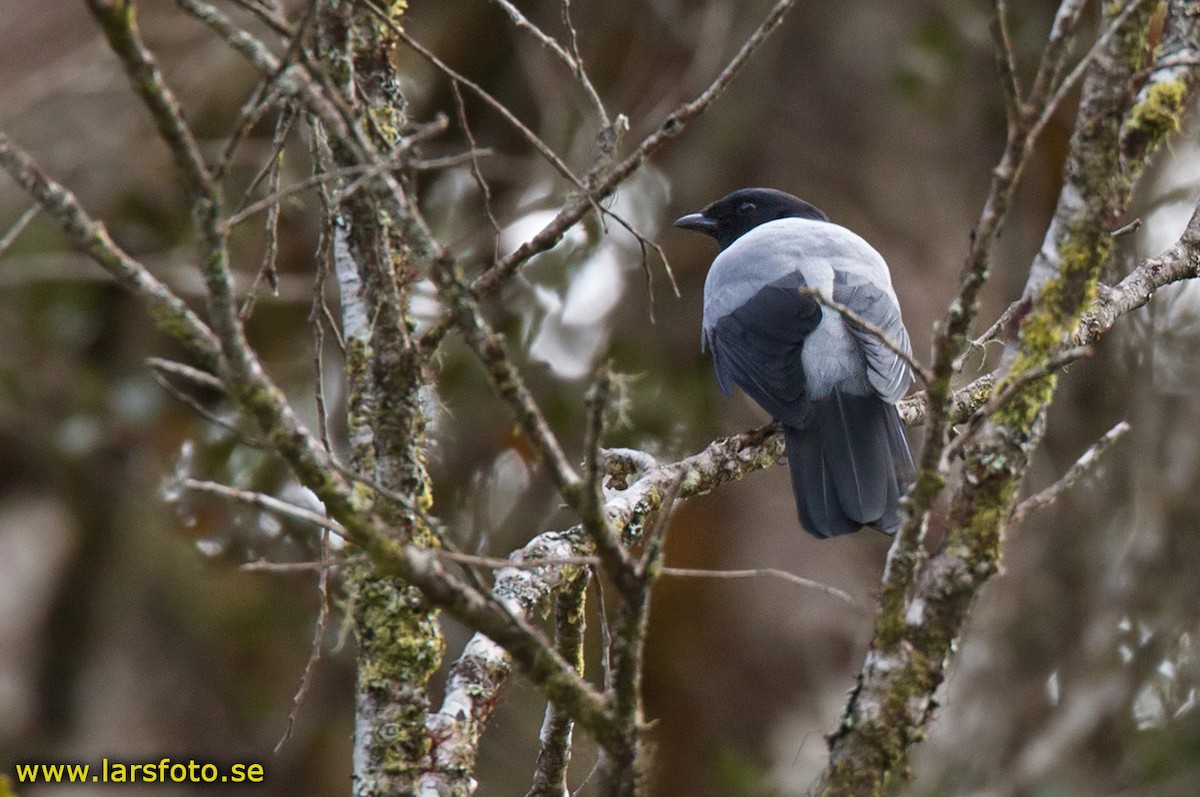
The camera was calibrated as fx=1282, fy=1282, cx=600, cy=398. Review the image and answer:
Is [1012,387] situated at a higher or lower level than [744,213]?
lower

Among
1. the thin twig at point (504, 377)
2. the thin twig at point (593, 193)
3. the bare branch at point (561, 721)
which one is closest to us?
the thin twig at point (504, 377)

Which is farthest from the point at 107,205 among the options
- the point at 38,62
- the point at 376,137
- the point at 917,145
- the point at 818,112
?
the point at 376,137

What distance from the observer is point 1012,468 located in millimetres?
1913

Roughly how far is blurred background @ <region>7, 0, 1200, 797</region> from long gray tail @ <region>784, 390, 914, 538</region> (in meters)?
2.20

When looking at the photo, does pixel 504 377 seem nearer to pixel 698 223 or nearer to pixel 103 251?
pixel 103 251

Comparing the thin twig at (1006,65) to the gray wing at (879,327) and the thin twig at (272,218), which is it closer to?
the thin twig at (272,218)

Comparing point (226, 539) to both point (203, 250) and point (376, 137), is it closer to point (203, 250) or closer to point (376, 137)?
point (376, 137)

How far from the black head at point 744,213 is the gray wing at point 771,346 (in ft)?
3.73

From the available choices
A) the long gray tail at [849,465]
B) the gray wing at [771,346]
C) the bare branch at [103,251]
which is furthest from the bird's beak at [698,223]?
the bare branch at [103,251]

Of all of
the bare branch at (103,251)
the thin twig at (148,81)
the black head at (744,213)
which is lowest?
the bare branch at (103,251)

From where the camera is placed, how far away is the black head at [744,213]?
20.0 feet

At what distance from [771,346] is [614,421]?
6.08 ft

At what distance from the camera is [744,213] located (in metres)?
6.14

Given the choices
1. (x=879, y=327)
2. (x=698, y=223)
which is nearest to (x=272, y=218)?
(x=879, y=327)
